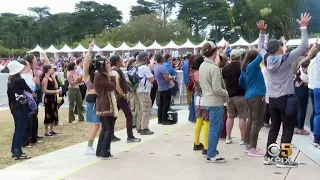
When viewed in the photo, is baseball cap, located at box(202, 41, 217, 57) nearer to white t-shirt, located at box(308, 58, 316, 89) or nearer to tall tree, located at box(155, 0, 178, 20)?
white t-shirt, located at box(308, 58, 316, 89)

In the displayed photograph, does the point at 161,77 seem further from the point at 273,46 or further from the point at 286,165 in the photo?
the point at 286,165

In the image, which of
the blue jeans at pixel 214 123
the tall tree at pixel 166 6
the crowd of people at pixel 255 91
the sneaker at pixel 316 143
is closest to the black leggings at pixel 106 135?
the crowd of people at pixel 255 91

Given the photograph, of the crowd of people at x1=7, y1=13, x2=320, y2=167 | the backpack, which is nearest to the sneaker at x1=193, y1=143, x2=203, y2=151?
the crowd of people at x1=7, y1=13, x2=320, y2=167

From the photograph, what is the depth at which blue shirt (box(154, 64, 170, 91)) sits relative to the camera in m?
10.9

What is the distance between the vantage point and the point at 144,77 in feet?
32.2

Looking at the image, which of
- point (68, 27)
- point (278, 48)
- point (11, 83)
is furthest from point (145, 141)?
point (68, 27)

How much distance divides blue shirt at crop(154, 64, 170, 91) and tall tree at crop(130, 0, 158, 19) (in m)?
97.8

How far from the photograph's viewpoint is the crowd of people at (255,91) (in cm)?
638

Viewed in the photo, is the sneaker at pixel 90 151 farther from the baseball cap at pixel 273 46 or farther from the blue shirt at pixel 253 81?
the baseball cap at pixel 273 46

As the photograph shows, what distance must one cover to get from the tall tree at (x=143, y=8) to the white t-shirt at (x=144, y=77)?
98956 mm

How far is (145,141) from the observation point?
29.5ft

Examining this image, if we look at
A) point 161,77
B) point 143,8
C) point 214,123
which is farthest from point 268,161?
point 143,8

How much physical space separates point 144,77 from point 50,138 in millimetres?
2462

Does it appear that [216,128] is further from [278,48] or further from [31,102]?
[31,102]
